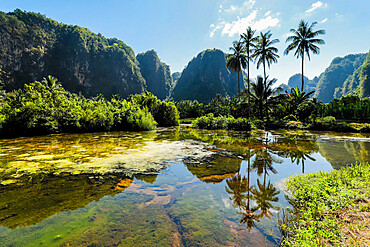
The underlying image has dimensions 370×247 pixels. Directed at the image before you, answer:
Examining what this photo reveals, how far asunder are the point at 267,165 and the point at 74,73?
142315 millimetres

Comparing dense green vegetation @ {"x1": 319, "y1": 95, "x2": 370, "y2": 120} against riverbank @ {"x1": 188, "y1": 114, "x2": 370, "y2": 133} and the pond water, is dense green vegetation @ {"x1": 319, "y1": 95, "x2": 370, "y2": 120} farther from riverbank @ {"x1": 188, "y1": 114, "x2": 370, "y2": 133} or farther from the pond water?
the pond water

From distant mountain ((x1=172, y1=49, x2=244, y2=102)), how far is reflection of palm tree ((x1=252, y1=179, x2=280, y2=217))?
153984 millimetres

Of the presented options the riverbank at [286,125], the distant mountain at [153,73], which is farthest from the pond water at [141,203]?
the distant mountain at [153,73]

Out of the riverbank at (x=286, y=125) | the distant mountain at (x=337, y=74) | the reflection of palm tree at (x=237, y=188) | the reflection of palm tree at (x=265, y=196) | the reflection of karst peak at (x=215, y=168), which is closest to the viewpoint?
the reflection of palm tree at (x=265, y=196)

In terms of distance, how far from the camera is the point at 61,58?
114 metres

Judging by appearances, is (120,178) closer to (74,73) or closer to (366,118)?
(366,118)

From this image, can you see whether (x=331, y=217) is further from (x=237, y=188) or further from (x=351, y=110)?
(x=351, y=110)

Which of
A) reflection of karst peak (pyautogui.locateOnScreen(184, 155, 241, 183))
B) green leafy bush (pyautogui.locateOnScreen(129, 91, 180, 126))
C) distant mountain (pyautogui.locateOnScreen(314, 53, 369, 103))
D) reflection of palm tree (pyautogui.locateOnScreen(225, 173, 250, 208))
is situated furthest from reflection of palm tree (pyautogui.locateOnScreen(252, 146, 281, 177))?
distant mountain (pyautogui.locateOnScreen(314, 53, 369, 103))

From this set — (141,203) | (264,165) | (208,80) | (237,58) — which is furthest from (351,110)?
(208,80)

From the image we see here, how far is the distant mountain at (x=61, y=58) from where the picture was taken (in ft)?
294

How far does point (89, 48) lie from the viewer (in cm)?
13050

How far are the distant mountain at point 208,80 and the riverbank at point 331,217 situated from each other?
154908mm

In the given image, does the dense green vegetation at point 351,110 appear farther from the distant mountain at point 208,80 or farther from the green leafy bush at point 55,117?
the distant mountain at point 208,80

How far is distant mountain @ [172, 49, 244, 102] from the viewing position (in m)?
163
